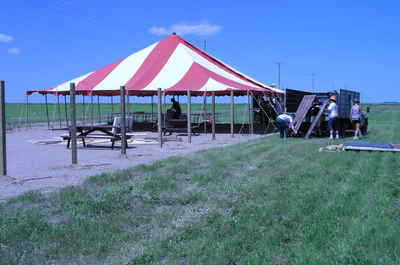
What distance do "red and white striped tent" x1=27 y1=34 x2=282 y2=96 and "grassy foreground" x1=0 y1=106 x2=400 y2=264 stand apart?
1116 cm

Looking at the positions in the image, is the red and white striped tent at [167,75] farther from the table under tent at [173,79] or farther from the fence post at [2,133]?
the fence post at [2,133]

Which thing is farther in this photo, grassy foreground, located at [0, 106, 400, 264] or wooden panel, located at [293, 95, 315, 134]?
wooden panel, located at [293, 95, 315, 134]

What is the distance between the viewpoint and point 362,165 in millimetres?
8695

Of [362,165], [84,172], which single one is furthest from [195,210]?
[362,165]

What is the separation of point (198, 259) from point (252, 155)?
21.9 feet

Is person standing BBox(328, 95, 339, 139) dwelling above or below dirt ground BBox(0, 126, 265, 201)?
above

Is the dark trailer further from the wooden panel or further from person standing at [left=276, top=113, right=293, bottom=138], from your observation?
person standing at [left=276, top=113, right=293, bottom=138]

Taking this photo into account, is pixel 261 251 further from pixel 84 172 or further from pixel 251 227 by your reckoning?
pixel 84 172

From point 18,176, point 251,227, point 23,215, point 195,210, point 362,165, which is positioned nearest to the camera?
point 251,227

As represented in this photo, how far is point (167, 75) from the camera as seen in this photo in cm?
2039

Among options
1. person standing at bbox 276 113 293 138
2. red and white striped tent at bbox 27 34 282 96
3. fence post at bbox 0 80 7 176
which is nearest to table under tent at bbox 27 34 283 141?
red and white striped tent at bbox 27 34 282 96

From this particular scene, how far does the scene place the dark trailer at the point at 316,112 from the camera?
1609 cm

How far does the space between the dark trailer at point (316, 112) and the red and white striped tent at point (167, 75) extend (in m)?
2.53

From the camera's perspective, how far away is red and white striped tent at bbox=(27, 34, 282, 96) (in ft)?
62.8
